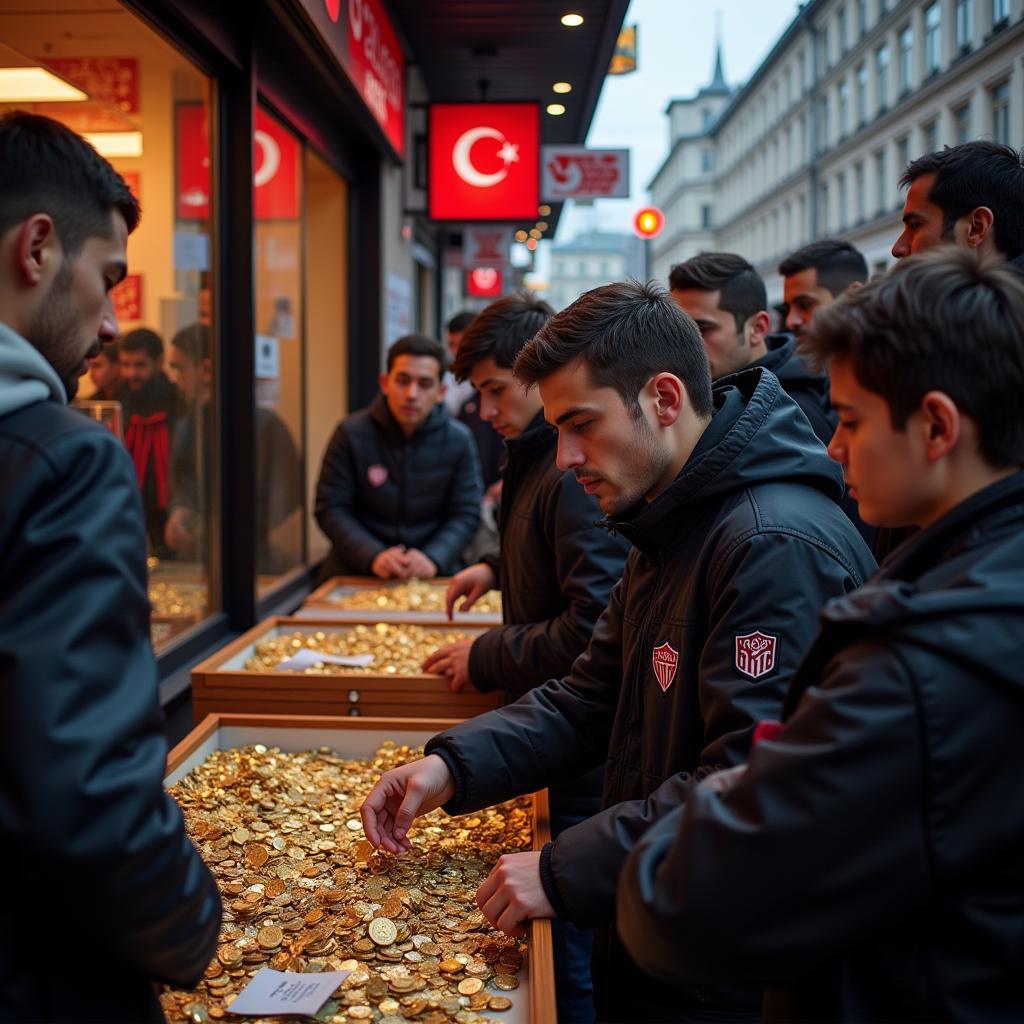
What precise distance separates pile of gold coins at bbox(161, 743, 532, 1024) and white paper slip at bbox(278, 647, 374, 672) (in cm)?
65

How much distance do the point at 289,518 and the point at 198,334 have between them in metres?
2.03

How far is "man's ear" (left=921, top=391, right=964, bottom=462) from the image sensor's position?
48.5 inches

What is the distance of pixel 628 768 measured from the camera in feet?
6.88

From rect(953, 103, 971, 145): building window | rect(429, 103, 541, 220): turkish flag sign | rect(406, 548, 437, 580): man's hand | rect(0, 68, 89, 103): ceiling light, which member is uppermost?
rect(953, 103, 971, 145): building window

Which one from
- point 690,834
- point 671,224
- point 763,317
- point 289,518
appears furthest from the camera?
point 671,224

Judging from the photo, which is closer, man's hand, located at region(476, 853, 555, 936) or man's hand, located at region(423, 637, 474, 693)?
man's hand, located at region(476, 853, 555, 936)

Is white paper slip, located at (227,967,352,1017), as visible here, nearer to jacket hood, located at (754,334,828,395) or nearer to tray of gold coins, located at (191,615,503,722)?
tray of gold coins, located at (191,615,503,722)

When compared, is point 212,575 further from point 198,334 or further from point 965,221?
point 965,221

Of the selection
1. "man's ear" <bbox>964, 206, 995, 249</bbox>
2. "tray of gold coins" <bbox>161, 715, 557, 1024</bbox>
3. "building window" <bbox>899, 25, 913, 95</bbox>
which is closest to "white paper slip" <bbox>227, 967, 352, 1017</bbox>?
"tray of gold coins" <bbox>161, 715, 557, 1024</bbox>

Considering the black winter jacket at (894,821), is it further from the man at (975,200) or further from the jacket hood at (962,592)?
the man at (975,200)

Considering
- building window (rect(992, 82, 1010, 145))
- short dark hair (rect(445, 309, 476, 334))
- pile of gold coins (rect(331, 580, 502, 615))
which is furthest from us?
building window (rect(992, 82, 1010, 145))

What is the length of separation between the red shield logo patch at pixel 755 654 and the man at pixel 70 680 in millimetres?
864

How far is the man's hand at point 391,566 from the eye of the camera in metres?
5.32

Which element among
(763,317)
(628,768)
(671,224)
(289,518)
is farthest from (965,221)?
(671,224)
